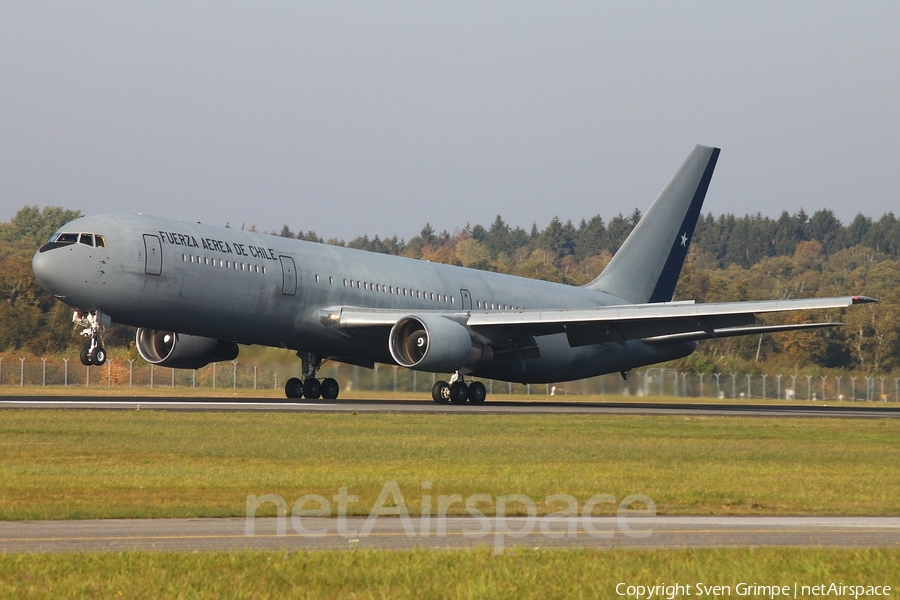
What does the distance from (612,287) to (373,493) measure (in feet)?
116

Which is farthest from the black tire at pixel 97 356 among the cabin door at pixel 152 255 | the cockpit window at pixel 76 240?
the cockpit window at pixel 76 240

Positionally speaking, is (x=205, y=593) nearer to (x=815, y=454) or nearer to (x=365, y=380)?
(x=815, y=454)

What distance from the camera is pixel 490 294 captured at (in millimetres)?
43812

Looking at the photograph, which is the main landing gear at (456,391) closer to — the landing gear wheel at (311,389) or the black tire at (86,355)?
the landing gear wheel at (311,389)

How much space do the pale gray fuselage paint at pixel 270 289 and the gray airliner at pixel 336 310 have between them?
1.7 inches

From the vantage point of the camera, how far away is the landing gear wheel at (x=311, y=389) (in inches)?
1569

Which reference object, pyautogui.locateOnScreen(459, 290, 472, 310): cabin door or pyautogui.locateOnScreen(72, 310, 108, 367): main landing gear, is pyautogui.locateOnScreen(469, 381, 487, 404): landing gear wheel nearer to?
pyautogui.locateOnScreen(459, 290, 472, 310): cabin door

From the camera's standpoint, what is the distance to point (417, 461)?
19672 millimetres

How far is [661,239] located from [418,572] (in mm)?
41938

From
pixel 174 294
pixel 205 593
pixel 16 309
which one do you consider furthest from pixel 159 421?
pixel 16 309

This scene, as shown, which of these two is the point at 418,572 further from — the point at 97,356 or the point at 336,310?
the point at 336,310

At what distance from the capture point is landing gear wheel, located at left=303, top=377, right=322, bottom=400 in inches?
1569

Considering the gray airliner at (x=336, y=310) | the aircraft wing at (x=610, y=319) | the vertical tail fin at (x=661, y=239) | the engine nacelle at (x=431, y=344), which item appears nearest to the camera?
the gray airliner at (x=336, y=310)

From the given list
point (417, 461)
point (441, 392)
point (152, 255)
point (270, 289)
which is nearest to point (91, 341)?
point (152, 255)
